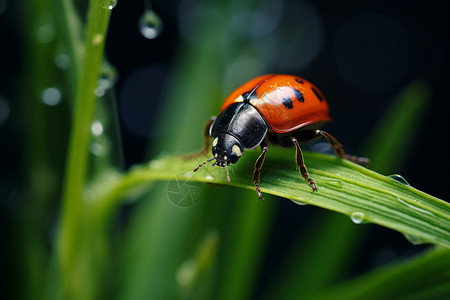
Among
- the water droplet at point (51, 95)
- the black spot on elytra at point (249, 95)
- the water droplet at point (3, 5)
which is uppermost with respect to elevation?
the water droplet at point (3, 5)

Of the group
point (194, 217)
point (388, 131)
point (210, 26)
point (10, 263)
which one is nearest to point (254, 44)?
point (210, 26)

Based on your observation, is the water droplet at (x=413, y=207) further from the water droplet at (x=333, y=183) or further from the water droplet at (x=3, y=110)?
the water droplet at (x=3, y=110)

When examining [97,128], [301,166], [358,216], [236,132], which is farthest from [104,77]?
[358,216]

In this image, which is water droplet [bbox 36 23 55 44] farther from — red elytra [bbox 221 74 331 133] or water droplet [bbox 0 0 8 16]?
red elytra [bbox 221 74 331 133]

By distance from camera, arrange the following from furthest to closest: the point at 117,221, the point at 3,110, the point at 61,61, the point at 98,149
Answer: the point at 3,110
the point at 117,221
the point at 61,61
the point at 98,149

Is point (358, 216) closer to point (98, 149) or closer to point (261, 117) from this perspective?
point (261, 117)

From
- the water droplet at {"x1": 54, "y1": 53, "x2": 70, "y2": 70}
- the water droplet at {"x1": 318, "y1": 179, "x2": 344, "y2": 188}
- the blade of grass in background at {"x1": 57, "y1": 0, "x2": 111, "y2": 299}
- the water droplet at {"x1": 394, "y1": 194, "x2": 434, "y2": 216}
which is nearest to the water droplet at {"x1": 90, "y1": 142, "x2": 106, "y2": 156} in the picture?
the blade of grass in background at {"x1": 57, "y1": 0, "x2": 111, "y2": 299}

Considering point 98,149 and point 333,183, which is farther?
point 98,149

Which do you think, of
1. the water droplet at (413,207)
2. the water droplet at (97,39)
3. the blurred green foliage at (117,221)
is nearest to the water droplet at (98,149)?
the blurred green foliage at (117,221)
